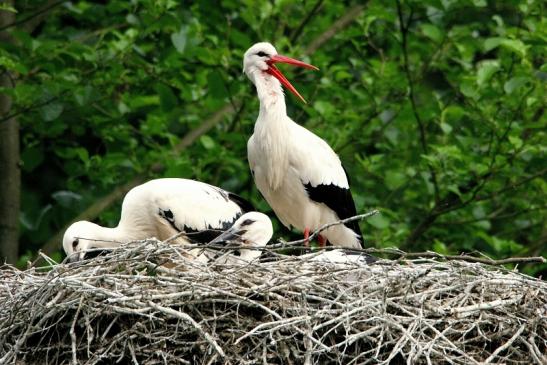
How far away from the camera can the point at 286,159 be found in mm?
9094

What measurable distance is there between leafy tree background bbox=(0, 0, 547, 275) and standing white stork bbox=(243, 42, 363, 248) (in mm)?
1294

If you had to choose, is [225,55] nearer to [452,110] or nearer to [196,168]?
[196,168]

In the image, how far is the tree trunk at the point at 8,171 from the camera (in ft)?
34.0

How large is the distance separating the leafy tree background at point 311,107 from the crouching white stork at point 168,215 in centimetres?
145

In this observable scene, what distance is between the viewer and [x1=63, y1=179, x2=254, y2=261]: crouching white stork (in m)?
8.78

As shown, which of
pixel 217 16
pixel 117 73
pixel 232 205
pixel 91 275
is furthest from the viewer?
pixel 217 16

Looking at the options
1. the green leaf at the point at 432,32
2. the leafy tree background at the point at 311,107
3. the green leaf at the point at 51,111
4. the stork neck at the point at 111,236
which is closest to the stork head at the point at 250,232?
the stork neck at the point at 111,236

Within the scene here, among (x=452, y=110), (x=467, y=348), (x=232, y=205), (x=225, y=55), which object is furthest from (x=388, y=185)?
(x=467, y=348)

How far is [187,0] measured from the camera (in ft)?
38.8

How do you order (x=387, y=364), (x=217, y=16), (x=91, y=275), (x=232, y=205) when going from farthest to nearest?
(x=217, y=16), (x=232, y=205), (x=91, y=275), (x=387, y=364)

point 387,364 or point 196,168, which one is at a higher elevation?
point 387,364

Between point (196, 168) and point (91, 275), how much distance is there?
4.03m

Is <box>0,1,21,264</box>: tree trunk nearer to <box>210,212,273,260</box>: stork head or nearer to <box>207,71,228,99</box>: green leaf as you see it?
<box>207,71,228,99</box>: green leaf

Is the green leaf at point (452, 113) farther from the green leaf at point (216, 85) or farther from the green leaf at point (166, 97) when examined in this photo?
the green leaf at point (166, 97)
